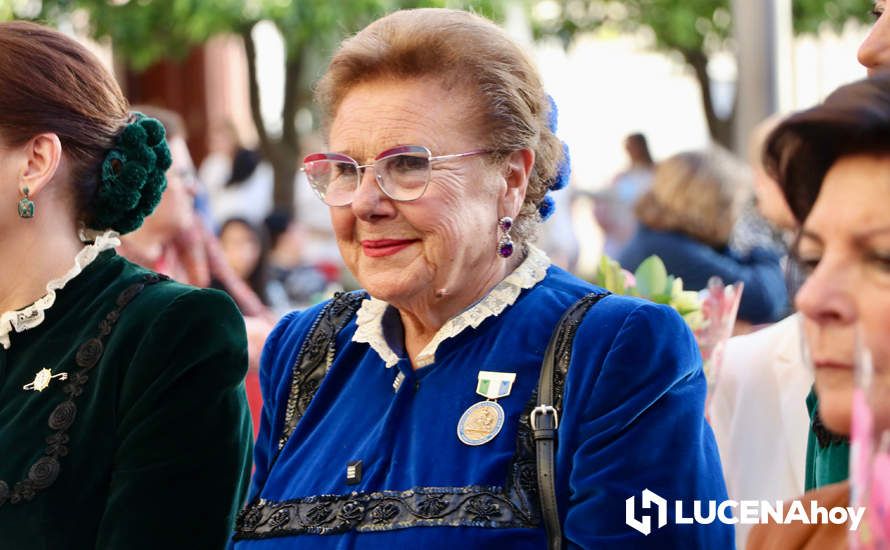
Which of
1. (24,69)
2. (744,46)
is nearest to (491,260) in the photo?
(24,69)

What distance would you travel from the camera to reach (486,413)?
3.25 meters

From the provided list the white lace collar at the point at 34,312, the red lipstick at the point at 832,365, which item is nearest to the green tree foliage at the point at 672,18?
the white lace collar at the point at 34,312

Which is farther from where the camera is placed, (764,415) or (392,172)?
(764,415)

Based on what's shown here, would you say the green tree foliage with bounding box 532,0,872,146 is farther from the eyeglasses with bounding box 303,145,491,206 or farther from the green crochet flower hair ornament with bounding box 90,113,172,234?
the eyeglasses with bounding box 303,145,491,206

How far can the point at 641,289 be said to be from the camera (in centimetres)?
458

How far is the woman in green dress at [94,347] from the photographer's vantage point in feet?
11.5

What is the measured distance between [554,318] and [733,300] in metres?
1.15

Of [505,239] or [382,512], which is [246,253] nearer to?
[505,239]

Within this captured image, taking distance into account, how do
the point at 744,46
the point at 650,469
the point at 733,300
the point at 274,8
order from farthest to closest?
1. the point at 274,8
2. the point at 744,46
3. the point at 733,300
4. the point at 650,469

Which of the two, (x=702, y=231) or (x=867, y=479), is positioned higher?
(x=867, y=479)

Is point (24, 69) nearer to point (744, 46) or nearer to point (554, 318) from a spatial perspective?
point (554, 318)

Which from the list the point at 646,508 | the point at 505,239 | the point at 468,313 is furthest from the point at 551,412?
the point at 505,239

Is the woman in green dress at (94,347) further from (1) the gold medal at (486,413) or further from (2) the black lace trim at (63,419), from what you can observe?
(1) the gold medal at (486,413)

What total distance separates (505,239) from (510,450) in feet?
1.95
